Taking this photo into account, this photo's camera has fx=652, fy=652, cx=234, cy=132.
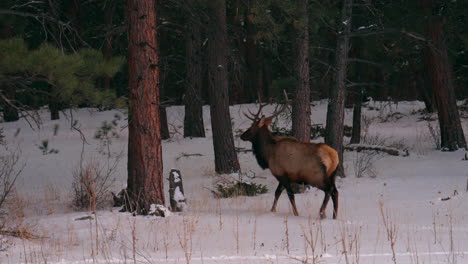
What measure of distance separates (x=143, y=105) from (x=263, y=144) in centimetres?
275

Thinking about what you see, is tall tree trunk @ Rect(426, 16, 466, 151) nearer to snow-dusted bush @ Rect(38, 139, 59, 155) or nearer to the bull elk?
the bull elk

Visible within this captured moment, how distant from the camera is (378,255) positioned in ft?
22.9

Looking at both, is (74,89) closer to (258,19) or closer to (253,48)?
(258,19)

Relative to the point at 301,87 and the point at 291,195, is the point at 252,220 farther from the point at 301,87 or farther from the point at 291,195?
the point at 301,87

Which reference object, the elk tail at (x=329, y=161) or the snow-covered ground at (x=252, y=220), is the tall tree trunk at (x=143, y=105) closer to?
the snow-covered ground at (x=252, y=220)

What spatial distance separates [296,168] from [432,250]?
375cm

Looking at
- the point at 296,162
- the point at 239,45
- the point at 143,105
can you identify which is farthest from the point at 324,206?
the point at 239,45

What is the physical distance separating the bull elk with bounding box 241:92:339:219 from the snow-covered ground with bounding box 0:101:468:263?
0.47 meters

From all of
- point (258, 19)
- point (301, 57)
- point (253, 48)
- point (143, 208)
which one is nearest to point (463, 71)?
point (253, 48)

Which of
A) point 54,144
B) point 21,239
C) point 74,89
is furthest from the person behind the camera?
point 54,144

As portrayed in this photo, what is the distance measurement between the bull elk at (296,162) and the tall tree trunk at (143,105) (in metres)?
2.21

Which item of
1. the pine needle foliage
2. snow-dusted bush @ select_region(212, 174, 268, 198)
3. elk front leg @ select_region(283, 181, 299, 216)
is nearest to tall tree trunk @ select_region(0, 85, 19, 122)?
the pine needle foliage

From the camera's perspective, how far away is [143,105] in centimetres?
984

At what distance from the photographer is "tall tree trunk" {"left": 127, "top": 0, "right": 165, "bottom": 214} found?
9820 millimetres
